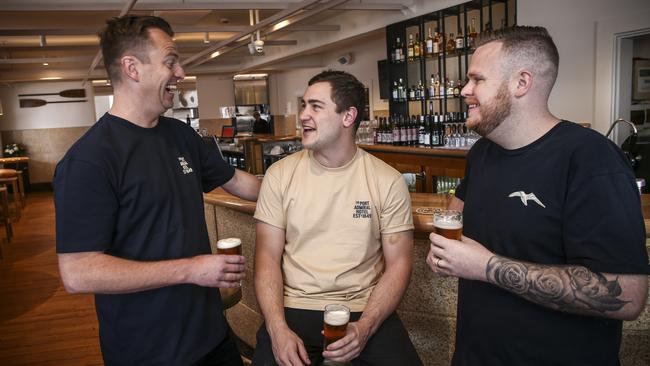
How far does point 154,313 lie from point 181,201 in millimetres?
400

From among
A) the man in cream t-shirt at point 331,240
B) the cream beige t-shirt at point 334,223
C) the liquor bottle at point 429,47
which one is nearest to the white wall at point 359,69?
the liquor bottle at point 429,47

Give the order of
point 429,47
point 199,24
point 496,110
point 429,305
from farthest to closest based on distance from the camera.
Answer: point 199,24 → point 429,47 → point 429,305 → point 496,110

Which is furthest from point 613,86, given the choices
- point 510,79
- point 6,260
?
point 6,260

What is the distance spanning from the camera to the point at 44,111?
14.7 m

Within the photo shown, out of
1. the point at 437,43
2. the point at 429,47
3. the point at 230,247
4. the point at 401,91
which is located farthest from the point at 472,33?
the point at 230,247

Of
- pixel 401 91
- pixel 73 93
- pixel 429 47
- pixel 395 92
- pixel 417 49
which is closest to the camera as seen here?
pixel 429 47

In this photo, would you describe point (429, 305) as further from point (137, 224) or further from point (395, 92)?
point (395, 92)

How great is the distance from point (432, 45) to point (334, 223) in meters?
6.18

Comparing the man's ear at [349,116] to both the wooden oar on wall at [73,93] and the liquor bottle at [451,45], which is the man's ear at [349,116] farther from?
the wooden oar on wall at [73,93]

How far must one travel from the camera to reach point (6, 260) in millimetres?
6699

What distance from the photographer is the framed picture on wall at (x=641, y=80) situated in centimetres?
578

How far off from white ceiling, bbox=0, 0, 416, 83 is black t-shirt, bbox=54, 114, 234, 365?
148 inches

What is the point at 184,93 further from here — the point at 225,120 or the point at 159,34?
the point at 159,34

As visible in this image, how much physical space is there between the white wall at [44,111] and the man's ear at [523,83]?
15.7m
